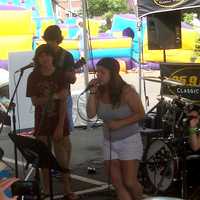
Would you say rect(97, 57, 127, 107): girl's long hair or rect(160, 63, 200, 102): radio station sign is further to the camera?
rect(160, 63, 200, 102): radio station sign

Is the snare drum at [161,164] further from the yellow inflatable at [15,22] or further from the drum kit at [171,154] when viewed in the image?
the yellow inflatable at [15,22]

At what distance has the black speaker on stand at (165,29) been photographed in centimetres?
917

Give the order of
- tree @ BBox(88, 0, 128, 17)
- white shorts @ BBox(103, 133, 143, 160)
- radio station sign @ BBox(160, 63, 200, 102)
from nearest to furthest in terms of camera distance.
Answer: white shorts @ BBox(103, 133, 143, 160) → radio station sign @ BBox(160, 63, 200, 102) → tree @ BBox(88, 0, 128, 17)

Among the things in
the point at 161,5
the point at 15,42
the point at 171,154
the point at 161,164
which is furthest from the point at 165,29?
the point at 15,42

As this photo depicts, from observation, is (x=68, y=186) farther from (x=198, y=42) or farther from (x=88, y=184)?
(x=198, y=42)

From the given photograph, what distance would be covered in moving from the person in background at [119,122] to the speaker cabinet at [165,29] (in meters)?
4.61

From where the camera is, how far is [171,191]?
605 cm

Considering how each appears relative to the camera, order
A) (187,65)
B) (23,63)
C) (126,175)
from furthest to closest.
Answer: (23,63), (187,65), (126,175)

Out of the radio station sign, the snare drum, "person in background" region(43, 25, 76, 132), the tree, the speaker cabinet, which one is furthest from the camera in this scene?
the tree

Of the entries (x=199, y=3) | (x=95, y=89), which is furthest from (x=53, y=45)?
(x=199, y=3)

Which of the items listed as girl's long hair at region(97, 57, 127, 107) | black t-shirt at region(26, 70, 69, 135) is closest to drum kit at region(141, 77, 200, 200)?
girl's long hair at region(97, 57, 127, 107)

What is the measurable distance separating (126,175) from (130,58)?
18.2m

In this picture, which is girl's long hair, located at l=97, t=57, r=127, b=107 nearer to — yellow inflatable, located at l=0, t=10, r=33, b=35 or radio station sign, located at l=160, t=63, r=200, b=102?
radio station sign, located at l=160, t=63, r=200, b=102

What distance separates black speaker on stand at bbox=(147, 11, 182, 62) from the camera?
9.17m
